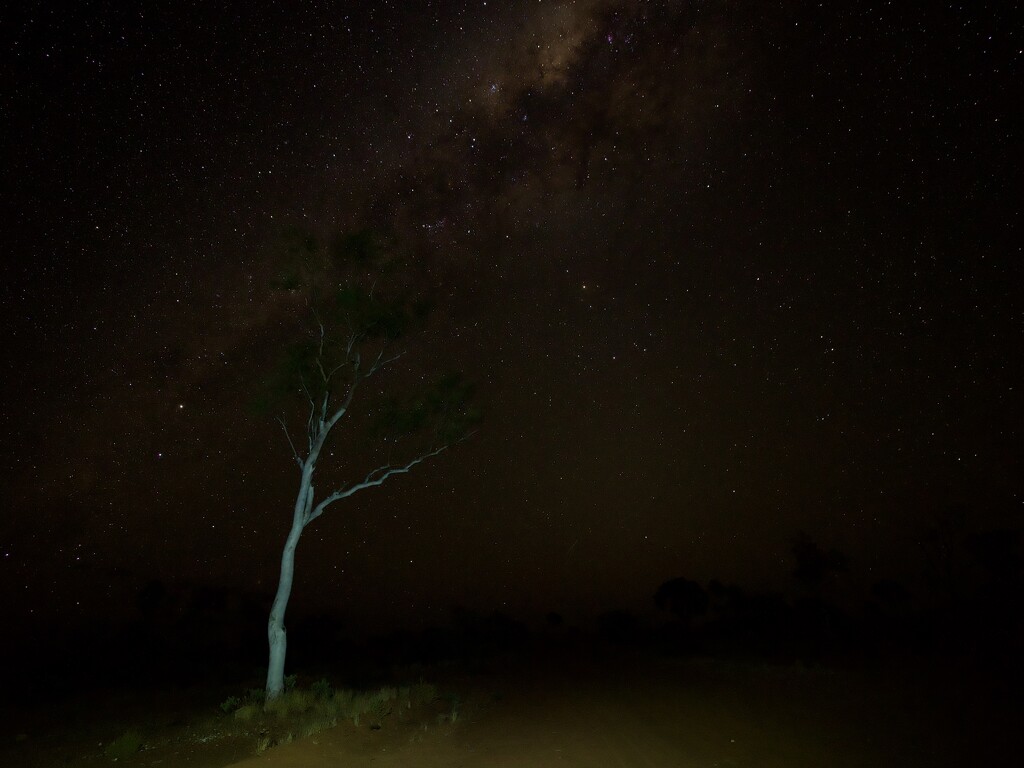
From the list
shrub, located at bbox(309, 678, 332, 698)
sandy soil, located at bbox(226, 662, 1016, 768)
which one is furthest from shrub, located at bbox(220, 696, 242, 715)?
sandy soil, located at bbox(226, 662, 1016, 768)

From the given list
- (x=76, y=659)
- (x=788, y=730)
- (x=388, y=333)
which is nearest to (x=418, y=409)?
(x=388, y=333)

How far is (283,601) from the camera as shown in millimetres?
16328

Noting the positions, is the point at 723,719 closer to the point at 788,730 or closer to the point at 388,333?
the point at 788,730

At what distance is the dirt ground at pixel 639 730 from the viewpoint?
10.7 metres

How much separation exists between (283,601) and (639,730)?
8665mm

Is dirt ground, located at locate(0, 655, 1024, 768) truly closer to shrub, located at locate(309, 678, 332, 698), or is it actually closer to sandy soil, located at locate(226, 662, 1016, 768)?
sandy soil, located at locate(226, 662, 1016, 768)

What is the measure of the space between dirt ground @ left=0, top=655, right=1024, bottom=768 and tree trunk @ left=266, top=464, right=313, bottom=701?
5.49 ft

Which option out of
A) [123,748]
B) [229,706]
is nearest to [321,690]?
[229,706]

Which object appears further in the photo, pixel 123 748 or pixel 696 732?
pixel 696 732

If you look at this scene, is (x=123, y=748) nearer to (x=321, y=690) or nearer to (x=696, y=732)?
(x=321, y=690)

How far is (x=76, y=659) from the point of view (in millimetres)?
36375

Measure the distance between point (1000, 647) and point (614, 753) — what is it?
20.7 meters

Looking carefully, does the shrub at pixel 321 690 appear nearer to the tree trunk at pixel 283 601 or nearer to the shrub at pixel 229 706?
the tree trunk at pixel 283 601

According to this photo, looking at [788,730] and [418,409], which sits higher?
[418,409]
